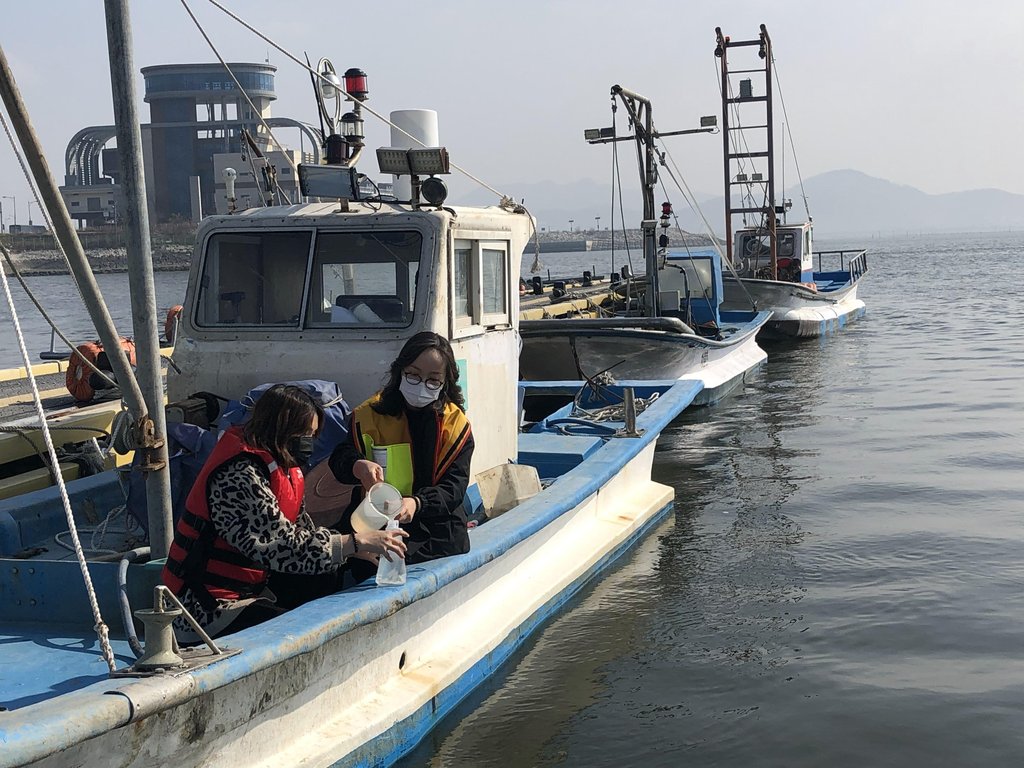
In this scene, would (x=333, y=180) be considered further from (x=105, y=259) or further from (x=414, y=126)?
(x=105, y=259)

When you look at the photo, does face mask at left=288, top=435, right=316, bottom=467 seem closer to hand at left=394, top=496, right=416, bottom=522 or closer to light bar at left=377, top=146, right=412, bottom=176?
hand at left=394, top=496, right=416, bottom=522

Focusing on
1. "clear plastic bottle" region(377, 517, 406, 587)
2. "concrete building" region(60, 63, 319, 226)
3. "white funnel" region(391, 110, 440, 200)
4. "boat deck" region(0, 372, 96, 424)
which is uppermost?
"concrete building" region(60, 63, 319, 226)

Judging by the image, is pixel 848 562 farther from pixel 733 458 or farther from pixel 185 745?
pixel 185 745

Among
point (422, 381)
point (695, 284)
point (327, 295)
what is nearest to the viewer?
point (422, 381)

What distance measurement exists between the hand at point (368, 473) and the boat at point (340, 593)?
0.48 m

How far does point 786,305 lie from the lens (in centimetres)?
2545

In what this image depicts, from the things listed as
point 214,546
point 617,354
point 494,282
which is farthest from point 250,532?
point 617,354

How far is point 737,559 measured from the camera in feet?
29.1

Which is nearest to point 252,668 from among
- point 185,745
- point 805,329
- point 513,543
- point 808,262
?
point 185,745

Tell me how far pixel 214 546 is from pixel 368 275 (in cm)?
243

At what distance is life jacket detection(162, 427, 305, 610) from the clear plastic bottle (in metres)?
0.50

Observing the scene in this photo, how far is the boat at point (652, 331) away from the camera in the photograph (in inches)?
610

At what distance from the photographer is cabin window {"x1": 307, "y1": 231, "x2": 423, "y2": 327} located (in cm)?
635

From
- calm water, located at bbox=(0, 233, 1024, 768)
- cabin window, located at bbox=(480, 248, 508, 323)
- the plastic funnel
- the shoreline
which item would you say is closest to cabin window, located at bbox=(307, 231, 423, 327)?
cabin window, located at bbox=(480, 248, 508, 323)
